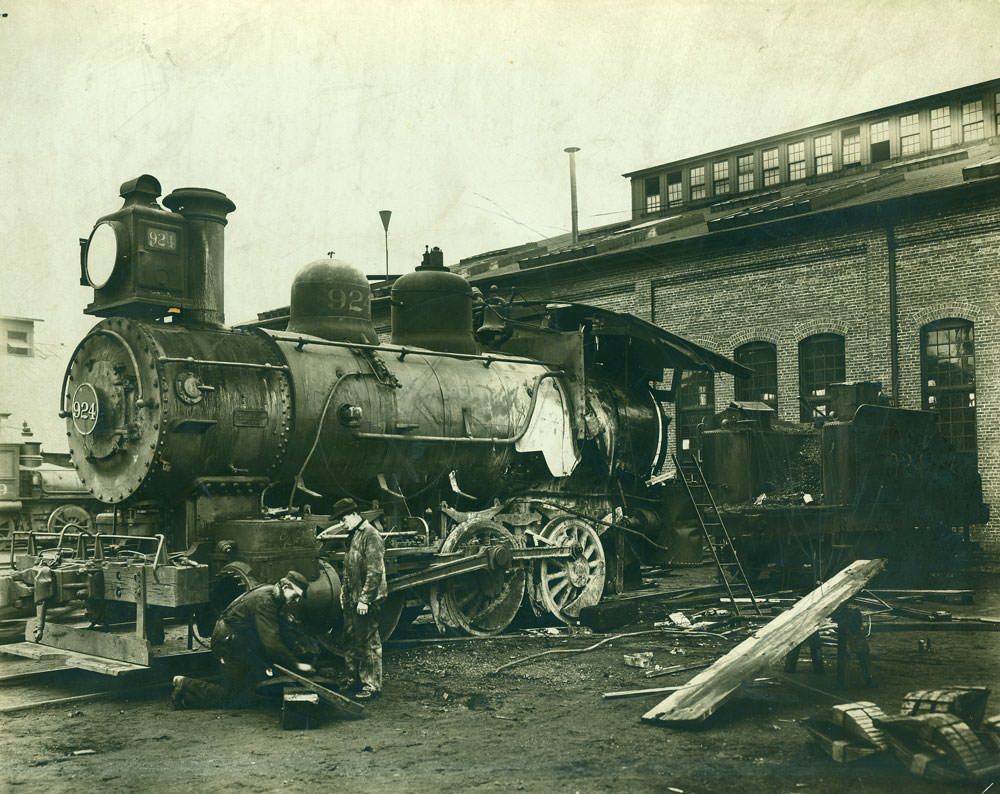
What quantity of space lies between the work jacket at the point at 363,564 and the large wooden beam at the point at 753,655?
228 cm

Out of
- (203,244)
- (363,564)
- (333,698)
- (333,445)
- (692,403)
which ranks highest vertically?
(203,244)

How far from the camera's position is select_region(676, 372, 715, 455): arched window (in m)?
22.3

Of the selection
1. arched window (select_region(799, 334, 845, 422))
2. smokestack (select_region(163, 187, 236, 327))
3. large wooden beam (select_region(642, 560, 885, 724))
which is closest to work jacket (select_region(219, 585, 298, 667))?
large wooden beam (select_region(642, 560, 885, 724))

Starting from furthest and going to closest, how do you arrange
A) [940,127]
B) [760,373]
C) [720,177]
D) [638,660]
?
[720,177] < [940,127] < [760,373] < [638,660]

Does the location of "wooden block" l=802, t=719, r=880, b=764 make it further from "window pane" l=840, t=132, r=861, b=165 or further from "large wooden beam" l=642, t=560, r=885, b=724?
"window pane" l=840, t=132, r=861, b=165

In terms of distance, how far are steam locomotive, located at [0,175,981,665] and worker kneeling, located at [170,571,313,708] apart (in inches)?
19.5

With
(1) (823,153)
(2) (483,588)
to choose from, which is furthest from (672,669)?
(1) (823,153)

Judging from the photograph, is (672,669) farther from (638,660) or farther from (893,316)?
(893,316)

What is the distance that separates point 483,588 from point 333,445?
89.6 inches

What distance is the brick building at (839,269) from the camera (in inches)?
718

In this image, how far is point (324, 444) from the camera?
29.5ft

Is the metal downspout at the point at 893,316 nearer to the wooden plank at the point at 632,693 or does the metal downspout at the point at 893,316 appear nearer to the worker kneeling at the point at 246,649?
the wooden plank at the point at 632,693

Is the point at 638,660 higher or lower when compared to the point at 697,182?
lower

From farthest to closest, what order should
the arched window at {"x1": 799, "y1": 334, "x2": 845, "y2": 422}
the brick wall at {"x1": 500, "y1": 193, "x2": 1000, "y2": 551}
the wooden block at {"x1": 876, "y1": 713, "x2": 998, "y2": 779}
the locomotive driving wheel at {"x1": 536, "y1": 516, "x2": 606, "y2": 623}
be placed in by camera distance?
the arched window at {"x1": 799, "y1": 334, "x2": 845, "y2": 422}
the brick wall at {"x1": 500, "y1": 193, "x2": 1000, "y2": 551}
the locomotive driving wheel at {"x1": 536, "y1": 516, "x2": 606, "y2": 623}
the wooden block at {"x1": 876, "y1": 713, "x2": 998, "y2": 779}
